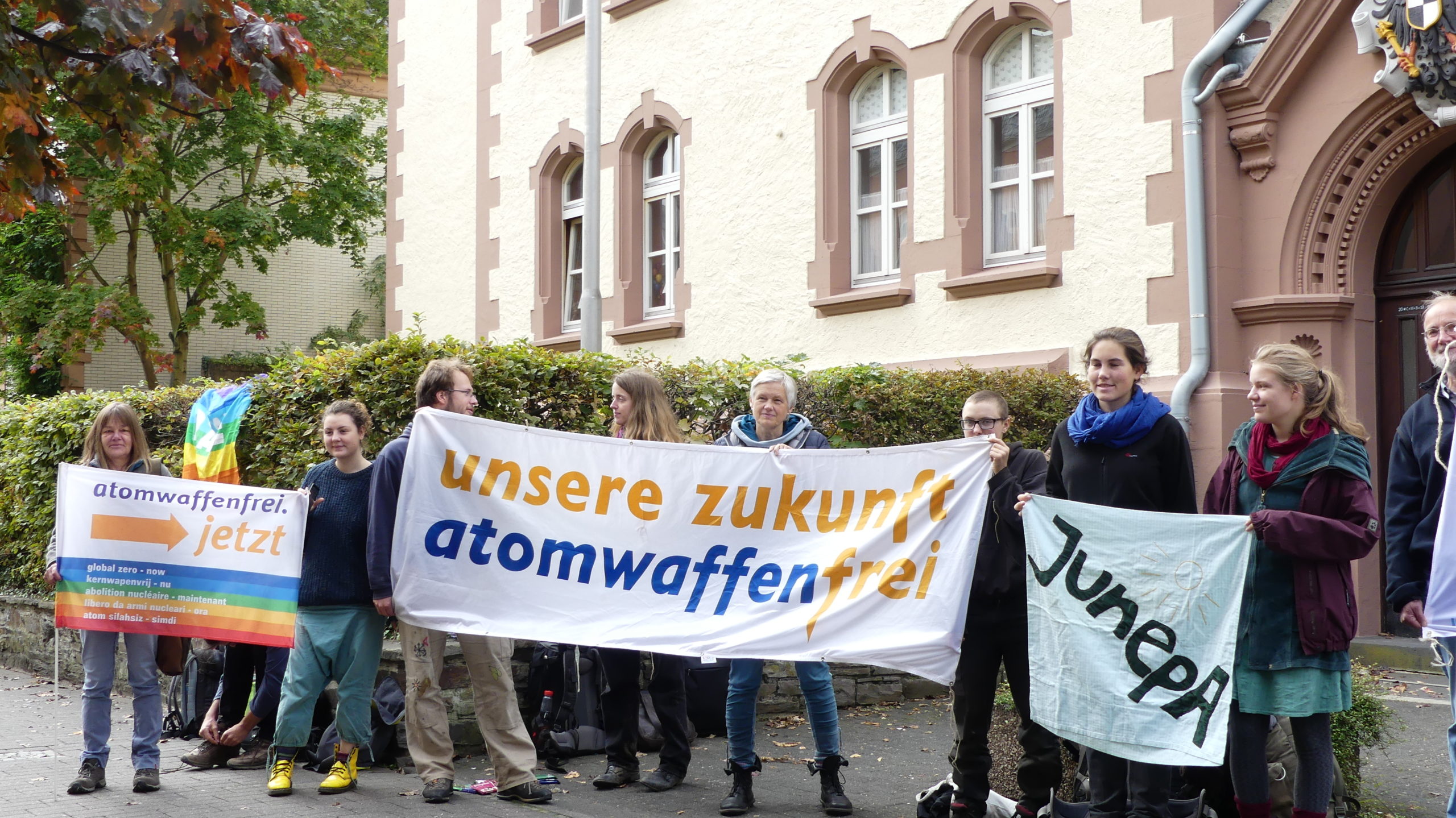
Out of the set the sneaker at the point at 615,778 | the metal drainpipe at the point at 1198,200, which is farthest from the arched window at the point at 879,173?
the sneaker at the point at 615,778

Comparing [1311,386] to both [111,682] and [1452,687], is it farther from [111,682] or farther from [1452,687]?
[111,682]

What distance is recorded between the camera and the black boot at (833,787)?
638 centimetres

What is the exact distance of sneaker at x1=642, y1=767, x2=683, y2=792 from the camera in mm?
6926

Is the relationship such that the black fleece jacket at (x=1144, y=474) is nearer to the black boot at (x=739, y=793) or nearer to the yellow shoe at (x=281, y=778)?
the black boot at (x=739, y=793)

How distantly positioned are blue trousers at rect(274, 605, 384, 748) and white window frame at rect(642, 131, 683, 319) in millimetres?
9825

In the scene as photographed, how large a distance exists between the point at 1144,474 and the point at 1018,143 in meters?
8.09

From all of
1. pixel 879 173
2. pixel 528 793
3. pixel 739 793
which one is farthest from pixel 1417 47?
pixel 528 793

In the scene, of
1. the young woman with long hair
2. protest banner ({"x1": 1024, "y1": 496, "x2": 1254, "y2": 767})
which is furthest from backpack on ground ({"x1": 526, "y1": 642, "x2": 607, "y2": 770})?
protest banner ({"x1": 1024, "y1": 496, "x2": 1254, "y2": 767})

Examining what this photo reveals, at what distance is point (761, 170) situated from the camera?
1522cm

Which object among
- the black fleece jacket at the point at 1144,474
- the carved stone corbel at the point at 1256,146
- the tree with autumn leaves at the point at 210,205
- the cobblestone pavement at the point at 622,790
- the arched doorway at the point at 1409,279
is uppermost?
the tree with autumn leaves at the point at 210,205

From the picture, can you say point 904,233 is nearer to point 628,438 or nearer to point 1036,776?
point 628,438

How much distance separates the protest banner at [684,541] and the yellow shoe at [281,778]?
1.06 m

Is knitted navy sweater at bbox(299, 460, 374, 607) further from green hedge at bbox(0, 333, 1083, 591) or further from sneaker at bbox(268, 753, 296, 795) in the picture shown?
green hedge at bbox(0, 333, 1083, 591)

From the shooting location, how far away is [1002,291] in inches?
500
